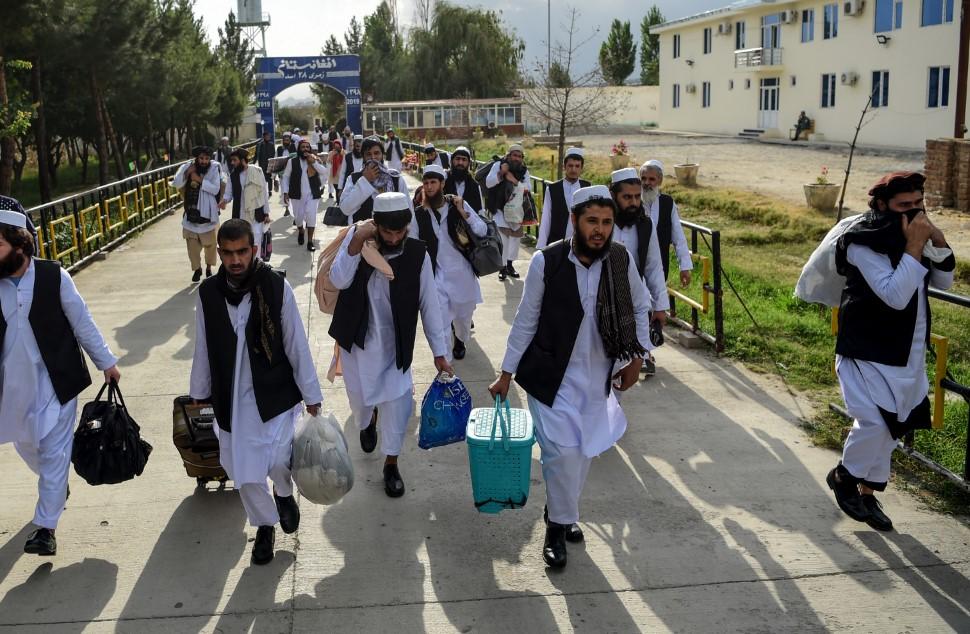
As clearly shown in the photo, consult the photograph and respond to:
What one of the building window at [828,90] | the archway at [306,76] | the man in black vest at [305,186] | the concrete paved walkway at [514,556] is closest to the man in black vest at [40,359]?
the concrete paved walkway at [514,556]

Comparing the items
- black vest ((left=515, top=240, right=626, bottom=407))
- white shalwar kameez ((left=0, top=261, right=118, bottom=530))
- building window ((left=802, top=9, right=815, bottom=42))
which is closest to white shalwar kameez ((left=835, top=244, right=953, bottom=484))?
black vest ((left=515, top=240, right=626, bottom=407))

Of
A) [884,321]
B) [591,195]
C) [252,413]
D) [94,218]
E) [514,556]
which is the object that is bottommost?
[514,556]

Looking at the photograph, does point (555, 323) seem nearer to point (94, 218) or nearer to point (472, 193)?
point (472, 193)

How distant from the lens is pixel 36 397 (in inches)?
176

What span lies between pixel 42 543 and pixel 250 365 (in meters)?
1.30

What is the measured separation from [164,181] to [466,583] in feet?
60.3

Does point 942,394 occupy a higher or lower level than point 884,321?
lower

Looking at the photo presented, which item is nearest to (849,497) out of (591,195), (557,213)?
(591,195)

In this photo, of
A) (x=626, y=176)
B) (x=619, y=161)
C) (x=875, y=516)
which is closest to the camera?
(x=875, y=516)

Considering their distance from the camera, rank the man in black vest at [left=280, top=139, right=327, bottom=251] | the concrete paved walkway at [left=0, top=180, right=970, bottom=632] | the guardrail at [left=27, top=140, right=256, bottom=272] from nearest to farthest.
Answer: the concrete paved walkway at [left=0, top=180, right=970, bottom=632] < the guardrail at [left=27, top=140, right=256, bottom=272] < the man in black vest at [left=280, top=139, right=327, bottom=251]

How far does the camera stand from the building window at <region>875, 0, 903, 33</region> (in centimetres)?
3381

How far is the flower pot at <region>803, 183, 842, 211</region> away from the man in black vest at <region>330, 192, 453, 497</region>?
45.0ft

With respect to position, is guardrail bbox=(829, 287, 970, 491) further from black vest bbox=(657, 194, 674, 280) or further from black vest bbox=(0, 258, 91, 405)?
black vest bbox=(0, 258, 91, 405)

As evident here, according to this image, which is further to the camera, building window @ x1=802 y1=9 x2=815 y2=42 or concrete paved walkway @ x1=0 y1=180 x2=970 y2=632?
building window @ x1=802 y1=9 x2=815 y2=42
